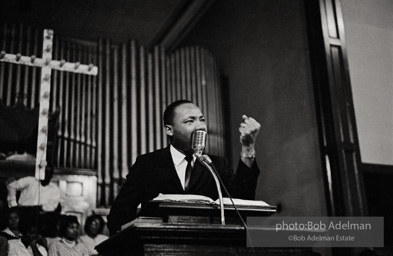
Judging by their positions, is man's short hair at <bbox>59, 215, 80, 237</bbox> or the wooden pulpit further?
man's short hair at <bbox>59, 215, 80, 237</bbox>

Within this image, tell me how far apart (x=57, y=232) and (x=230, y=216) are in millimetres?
3328

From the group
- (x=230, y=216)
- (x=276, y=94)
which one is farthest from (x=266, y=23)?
(x=230, y=216)

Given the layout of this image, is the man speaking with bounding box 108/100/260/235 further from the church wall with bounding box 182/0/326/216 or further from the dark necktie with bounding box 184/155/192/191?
the church wall with bounding box 182/0/326/216

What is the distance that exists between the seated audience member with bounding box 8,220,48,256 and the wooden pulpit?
227 centimetres

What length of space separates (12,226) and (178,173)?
2407 mm

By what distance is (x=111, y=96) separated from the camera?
18.7 ft

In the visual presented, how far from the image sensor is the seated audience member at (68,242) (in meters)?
4.03

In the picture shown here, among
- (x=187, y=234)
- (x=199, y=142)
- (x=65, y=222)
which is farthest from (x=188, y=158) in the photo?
(x=65, y=222)

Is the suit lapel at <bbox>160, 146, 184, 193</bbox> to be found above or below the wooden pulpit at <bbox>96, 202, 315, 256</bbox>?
above

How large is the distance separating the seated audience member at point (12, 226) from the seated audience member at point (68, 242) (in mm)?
293

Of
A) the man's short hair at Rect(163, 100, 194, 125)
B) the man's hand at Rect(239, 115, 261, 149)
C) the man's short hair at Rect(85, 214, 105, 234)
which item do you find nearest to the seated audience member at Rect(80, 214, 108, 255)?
the man's short hair at Rect(85, 214, 105, 234)

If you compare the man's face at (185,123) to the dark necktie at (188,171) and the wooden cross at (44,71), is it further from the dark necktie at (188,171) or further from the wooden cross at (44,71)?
the wooden cross at (44,71)

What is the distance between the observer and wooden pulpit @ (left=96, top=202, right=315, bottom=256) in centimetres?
151

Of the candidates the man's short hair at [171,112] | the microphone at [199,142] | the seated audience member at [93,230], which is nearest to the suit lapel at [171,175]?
the man's short hair at [171,112]
